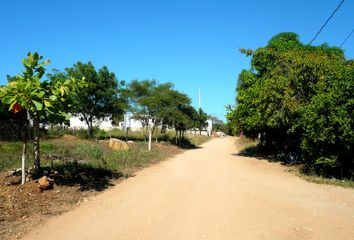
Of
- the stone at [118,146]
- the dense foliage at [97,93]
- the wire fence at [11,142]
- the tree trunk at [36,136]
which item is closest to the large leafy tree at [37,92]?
the tree trunk at [36,136]

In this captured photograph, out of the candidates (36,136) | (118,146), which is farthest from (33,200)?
(118,146)

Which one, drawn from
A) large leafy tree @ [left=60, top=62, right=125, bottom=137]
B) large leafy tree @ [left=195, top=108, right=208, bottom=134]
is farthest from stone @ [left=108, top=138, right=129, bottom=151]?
large leafy tree @ [left=195, top=108, right=208, bottom=134]

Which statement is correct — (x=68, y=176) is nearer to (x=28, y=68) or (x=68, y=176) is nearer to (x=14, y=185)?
(x=14, y=185)

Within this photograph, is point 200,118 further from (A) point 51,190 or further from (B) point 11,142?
(A) point 51,190

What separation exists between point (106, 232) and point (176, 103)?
89.3ft

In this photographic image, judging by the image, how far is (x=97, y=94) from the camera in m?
35.6

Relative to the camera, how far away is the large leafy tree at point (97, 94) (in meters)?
35.2

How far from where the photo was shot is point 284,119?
63.7 ft

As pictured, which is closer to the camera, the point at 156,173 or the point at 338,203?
the point at 338,203

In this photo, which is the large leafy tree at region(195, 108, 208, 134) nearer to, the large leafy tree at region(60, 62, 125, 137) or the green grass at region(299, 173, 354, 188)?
the large leafy tree at region(60, 62, 125, 137)

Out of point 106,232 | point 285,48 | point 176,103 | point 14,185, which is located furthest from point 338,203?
point 176,103

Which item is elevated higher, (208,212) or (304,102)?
(304,102)

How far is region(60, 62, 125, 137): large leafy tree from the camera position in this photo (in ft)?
116

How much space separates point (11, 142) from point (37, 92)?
8.32m
